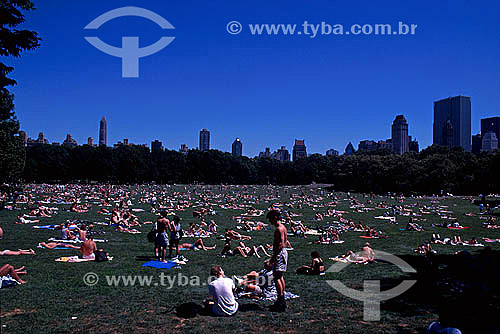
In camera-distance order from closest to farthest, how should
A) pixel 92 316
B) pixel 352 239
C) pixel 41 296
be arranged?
1. pixel 92 316
2. pixel 41 296
3. pixel 352 239

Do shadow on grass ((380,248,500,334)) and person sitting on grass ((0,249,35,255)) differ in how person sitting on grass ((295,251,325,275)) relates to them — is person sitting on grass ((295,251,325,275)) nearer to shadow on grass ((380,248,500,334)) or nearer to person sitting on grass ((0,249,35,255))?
shadow on grass ((380,248,500,334))

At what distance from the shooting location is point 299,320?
6.58m

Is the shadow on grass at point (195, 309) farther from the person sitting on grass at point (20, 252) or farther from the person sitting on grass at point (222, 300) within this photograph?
the person sitting on grass at point (20, 252)

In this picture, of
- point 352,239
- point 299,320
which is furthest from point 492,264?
point 352,239

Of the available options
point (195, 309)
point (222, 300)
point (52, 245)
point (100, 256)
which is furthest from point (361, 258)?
point (52, 245)

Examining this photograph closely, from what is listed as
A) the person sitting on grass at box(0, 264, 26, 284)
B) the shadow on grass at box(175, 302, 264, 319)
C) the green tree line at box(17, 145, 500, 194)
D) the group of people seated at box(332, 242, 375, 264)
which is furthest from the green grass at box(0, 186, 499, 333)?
the green tree line at box(17, 145, 500, 194)

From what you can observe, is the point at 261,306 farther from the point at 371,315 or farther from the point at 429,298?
the point at 429,298

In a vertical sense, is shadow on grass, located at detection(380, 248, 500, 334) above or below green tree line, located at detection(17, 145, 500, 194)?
below

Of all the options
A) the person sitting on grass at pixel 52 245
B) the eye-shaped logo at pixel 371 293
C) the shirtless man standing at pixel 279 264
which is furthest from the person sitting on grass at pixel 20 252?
the eye-shaped logo at pixel 371 293

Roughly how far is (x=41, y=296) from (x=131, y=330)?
109 inches

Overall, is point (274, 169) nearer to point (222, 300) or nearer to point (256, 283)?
point (256, 283)

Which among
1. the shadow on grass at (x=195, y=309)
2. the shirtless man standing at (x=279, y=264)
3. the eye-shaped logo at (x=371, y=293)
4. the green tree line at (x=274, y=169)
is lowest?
the eye-shaped logo at (x=371, y=293)

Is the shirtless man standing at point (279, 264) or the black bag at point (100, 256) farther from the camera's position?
the black bag at point (100, 256)

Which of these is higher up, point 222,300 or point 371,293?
point 222,300
